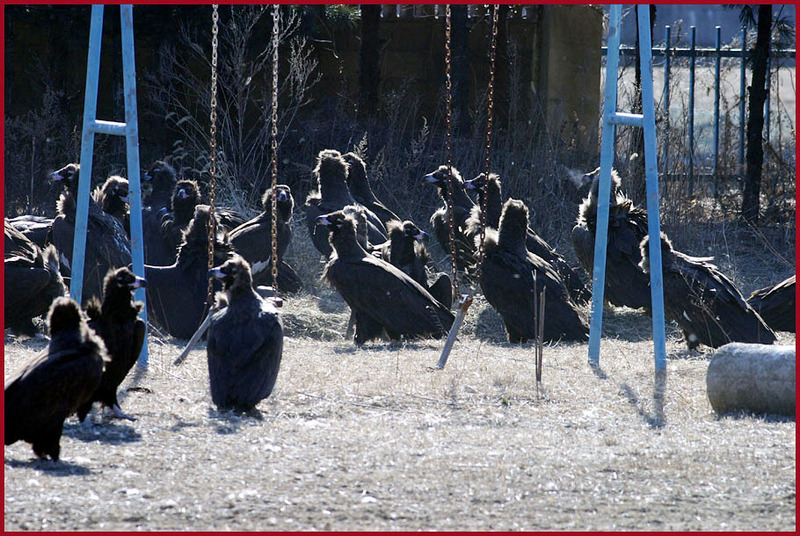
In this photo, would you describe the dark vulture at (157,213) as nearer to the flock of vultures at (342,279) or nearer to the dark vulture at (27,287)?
the flock of vultures at (342,279)

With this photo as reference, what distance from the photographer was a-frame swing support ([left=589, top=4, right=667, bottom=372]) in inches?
310

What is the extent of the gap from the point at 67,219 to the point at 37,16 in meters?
→ 6.14

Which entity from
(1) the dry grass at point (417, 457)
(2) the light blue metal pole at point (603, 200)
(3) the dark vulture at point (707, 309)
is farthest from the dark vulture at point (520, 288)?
(1) the dry grass at point (417, 457)

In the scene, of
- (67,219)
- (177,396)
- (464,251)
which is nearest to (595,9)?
(464,251)

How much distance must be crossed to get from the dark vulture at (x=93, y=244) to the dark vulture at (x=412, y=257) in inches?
102

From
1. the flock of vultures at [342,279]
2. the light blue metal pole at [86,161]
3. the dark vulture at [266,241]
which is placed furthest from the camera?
the dark vulture at [266,241]

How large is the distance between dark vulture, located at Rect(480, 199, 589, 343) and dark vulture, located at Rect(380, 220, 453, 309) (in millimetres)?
552

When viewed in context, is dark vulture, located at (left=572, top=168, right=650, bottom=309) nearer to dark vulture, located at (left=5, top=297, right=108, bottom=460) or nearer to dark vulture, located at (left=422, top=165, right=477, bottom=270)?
dark vulture, located at (left=422, top=165, right=477, bottom=270)

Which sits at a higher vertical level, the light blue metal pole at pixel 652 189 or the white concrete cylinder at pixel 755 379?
the light blue metal pole at pixel 652 189

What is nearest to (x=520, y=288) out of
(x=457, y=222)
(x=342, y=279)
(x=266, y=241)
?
(x=342, y=279)

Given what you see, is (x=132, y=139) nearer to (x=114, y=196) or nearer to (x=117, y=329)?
(x=117, y=329)

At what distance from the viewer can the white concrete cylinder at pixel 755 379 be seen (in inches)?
253

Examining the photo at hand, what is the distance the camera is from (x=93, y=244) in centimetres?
1003

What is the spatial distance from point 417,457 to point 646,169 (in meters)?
3.58
